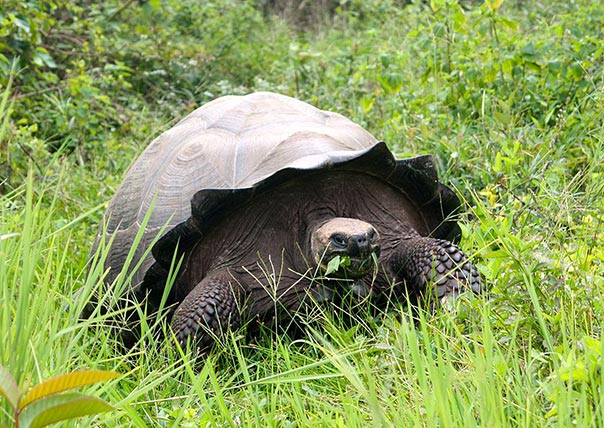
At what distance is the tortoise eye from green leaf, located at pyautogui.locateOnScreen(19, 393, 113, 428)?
1.41 m

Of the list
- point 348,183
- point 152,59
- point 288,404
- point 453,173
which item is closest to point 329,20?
point 152,59

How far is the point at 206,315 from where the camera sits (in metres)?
2.71

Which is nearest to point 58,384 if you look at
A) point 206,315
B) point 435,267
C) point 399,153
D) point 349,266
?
point 206,315

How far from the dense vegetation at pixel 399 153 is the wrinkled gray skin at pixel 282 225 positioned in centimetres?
14

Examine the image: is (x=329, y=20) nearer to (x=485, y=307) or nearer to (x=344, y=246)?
(x=344, y=246)

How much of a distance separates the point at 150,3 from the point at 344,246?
3.82 metres

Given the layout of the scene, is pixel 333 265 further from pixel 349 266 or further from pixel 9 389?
pixel 9 389

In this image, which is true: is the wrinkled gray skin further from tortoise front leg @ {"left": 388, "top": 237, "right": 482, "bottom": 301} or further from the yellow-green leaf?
the yellow-green leaf

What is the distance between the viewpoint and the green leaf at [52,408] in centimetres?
135

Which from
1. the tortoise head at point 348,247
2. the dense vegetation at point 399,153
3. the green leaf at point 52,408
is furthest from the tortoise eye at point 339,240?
the green leaf at point 52,408

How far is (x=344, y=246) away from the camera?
2.69 metres

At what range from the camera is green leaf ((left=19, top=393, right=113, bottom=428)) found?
4.42 feet

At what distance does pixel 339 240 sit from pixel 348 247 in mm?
38

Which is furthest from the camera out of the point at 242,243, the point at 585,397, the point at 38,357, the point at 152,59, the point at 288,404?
the point at 152,59
